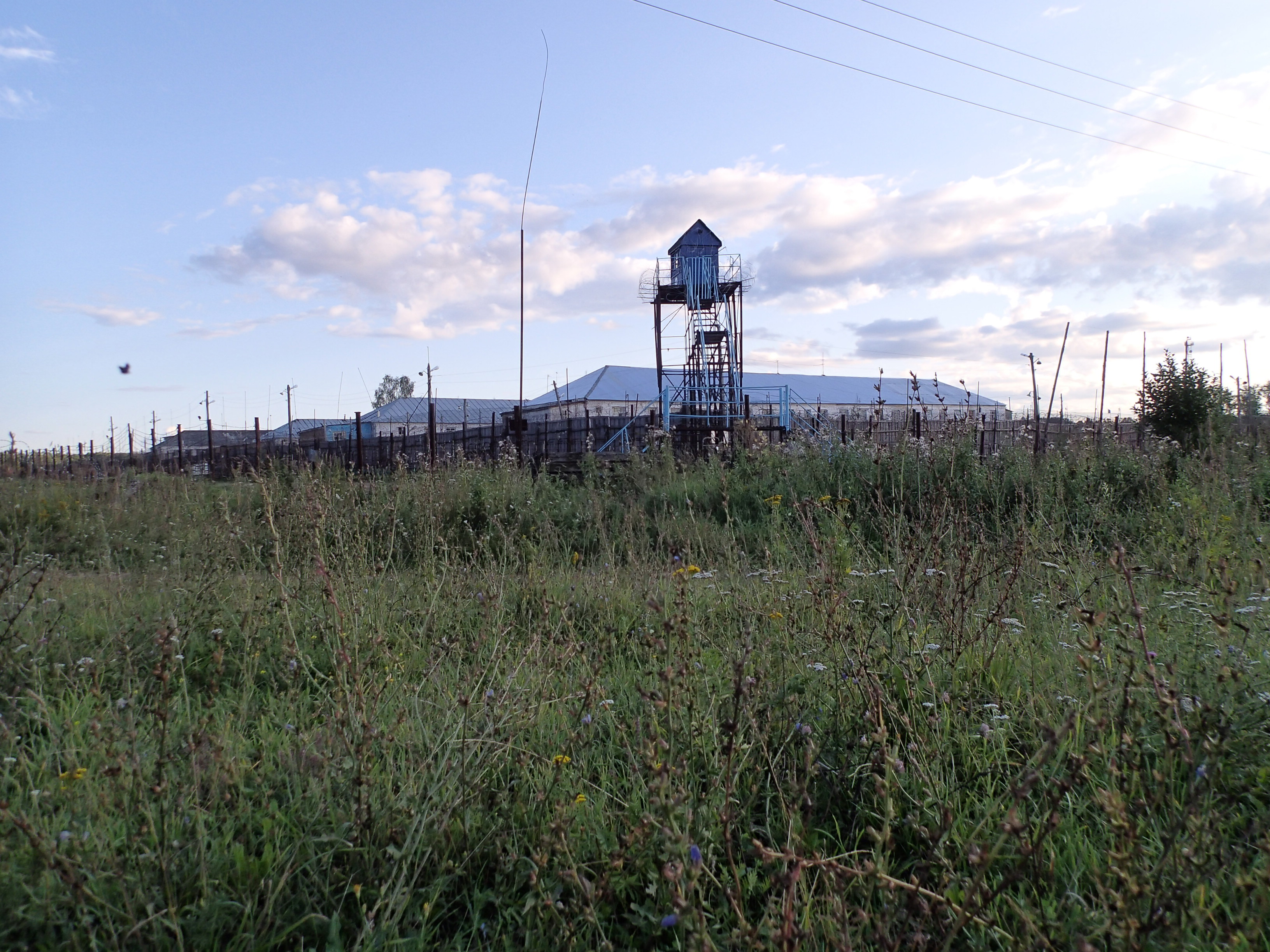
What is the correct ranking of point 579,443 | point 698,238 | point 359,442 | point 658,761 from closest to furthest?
1. point 658,761
2. point 359,442
3. point 579,443
4. point 698,238

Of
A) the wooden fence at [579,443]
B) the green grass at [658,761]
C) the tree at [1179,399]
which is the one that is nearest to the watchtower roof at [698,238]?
the wooden fence at [579,443]

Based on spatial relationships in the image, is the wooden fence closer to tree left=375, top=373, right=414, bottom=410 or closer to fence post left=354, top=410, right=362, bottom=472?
fence post left=354, top=410, right=362, bottom=472

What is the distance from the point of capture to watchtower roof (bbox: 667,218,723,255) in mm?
29062

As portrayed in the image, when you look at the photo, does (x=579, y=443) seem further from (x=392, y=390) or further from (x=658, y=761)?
(x=392, y=390)

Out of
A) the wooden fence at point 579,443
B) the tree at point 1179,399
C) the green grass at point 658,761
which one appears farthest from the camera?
the tree at point 1179,399

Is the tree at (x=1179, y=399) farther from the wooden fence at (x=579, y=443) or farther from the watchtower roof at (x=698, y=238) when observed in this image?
the watchtower roof at (x=698, y=238)

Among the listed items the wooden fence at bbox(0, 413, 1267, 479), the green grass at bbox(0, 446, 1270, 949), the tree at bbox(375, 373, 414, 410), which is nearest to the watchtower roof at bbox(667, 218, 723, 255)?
the wooden fence at bbox(0, 413, 1267, 479)

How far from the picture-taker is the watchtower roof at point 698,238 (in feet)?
95.3

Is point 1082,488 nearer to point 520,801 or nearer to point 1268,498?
point 1268,498

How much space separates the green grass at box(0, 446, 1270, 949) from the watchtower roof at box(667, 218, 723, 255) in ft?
86.4

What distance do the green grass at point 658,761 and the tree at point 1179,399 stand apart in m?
16.5

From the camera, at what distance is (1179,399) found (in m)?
17.9

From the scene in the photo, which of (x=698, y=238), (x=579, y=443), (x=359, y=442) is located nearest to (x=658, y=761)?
(x=359, y=442)

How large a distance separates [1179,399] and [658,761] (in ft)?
68.2
